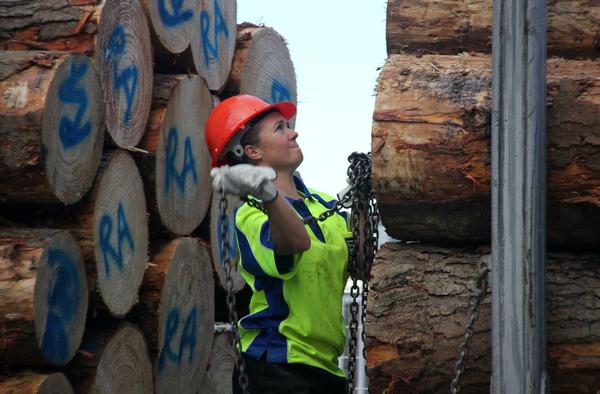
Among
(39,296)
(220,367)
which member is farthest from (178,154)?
(39,296)

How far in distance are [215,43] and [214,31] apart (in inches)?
2.6

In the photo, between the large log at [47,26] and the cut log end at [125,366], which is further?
the cut log end at [125,366]

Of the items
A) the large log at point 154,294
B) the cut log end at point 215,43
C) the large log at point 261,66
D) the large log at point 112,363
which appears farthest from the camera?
the large log at point 261,66

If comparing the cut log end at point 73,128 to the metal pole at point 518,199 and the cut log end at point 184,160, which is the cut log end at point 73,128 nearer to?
the cut log end at point 184,160

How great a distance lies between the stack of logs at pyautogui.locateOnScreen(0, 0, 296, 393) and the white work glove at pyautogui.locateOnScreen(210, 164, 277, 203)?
122 millimetres

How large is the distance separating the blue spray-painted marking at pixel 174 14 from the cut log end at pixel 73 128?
0.87 m

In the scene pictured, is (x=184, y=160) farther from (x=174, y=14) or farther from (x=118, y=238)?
(x=118, y=238)

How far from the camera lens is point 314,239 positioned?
457cm

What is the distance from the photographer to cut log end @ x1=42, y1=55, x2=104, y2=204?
15.1 ft

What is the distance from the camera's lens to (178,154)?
5.93 metres

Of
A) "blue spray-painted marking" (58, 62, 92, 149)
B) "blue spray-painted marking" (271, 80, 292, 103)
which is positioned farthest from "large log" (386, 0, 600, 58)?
"blue spray-painted marking" (271, 80, 292, 103)

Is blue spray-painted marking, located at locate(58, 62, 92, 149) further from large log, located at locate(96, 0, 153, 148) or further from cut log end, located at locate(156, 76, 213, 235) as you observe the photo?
cut log end, located at locate(156, 76, 213, 235)

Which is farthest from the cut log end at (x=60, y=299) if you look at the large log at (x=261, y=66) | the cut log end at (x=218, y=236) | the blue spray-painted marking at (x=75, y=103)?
the large log at (x=261, y=66)

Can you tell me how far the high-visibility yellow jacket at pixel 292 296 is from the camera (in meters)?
4.45
